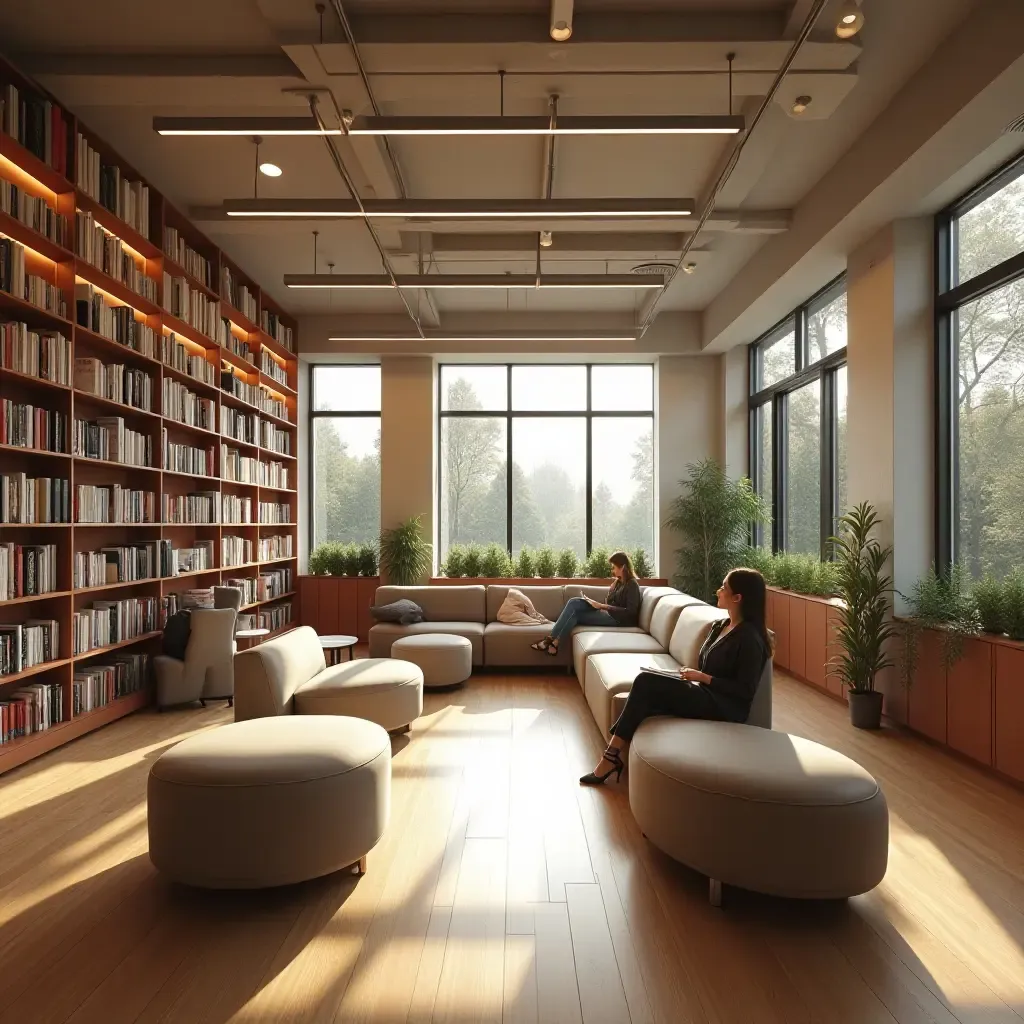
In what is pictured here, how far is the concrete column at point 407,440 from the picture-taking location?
914 centimetres

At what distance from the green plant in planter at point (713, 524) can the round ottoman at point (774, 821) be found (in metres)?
5.84

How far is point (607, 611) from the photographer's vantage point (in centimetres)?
677

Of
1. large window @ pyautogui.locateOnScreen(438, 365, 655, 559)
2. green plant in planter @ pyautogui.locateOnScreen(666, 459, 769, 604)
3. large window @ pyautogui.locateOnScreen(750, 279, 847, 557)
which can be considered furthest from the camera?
large window @ pyautogui.locateOnScreen(438, 365, 655, 559)

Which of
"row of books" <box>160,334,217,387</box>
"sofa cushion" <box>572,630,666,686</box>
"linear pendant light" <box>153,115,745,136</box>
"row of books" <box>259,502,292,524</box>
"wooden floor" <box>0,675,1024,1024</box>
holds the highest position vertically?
"linear pendant light" <box>153,115,745,136</box>

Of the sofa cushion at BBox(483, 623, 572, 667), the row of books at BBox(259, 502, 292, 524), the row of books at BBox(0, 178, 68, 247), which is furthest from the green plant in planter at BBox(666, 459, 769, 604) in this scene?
the row of books at BBox(0, 178, 68, 247)

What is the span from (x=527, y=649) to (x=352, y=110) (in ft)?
15.4

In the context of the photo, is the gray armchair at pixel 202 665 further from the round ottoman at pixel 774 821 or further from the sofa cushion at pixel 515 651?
the round ottoman at pixel 774 821

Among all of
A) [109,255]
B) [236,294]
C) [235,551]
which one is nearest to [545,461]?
[235,551]

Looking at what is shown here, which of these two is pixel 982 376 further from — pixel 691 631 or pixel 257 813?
pixel 257 813

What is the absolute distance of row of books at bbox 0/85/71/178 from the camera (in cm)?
393

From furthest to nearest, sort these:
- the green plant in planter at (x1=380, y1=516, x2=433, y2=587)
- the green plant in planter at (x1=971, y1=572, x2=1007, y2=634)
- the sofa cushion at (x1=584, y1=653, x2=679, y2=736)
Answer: the green plant in planter at (x1=380, y1=516, x2=433, y2=587)
the sofa cushion at (x1=584, y1=653, x2=679, y2=736)
the green plant in planter at (x1=971, y1=572, x2=1007, y2=634)

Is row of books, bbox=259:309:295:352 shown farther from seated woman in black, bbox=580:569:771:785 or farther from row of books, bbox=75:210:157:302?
seated woman in black, bbox=580:569:771:785

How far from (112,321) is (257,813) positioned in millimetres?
3933

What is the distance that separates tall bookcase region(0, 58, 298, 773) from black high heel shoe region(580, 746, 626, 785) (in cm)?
323
